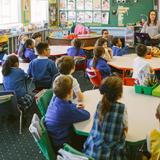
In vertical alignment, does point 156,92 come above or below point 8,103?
above

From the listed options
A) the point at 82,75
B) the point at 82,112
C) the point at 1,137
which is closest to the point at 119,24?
the point at 82,75

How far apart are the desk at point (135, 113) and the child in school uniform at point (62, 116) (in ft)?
0.24

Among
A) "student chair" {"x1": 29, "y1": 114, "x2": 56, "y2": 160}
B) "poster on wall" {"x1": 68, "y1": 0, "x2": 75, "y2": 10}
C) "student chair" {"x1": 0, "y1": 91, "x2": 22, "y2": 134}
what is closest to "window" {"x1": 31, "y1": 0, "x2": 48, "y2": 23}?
"poster on wall" {"x1": 68, "y1": 0, "x2": 75, "y2": 10}

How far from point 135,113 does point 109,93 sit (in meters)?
0.51

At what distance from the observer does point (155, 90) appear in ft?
10.3

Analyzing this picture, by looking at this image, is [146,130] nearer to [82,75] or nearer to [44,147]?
[44,147]

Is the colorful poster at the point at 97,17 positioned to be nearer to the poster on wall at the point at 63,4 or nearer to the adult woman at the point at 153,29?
the poster on wall at the point at 63,4

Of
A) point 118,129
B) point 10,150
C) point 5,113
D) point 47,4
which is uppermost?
point 47,4

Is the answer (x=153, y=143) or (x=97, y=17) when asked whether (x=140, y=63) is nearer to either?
(x=153, y=143)

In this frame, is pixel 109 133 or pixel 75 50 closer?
pixel 109 133

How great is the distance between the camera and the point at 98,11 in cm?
973

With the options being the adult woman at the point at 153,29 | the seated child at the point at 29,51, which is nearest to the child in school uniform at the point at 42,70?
the seated child at the point at 29,51

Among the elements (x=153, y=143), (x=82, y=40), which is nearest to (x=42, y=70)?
(x=153, y=143)

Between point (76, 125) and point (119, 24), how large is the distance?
7.55 m
